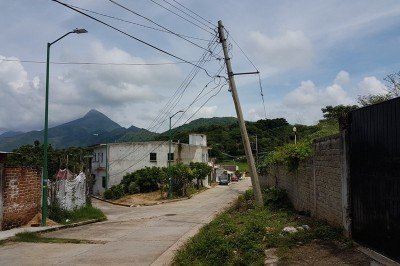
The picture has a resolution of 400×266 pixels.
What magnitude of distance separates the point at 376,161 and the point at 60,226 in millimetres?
13914

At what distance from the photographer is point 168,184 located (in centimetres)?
4681

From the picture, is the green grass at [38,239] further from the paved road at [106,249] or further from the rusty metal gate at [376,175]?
the rusty metal gate at [376,175]

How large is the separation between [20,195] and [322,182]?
11572 mm

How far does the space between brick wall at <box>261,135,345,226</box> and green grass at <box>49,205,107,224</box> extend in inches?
409

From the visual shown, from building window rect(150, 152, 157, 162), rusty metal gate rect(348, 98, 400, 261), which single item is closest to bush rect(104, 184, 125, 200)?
building window rect(150, 152, 157, 162)

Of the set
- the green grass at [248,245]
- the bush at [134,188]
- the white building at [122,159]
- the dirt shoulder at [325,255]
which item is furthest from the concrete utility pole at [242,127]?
the white building at [122,159]

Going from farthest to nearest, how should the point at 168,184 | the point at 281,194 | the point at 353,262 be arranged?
the point at 168,184, the point at 281,194, the point at 353,262

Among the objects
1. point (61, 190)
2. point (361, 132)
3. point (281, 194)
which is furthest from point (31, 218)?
point (361, 132)

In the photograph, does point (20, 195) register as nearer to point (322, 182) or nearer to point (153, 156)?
point (322, 182)

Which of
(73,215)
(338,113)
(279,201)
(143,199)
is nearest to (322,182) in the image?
(338,113)

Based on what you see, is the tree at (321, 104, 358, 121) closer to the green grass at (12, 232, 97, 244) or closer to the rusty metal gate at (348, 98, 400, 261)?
the rusty metal gate at (348, 98, 400, 261)

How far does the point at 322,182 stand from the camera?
1238cm

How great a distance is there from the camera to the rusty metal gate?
7.27m

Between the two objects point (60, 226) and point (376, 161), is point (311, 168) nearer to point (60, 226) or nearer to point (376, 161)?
point (376, 161)
